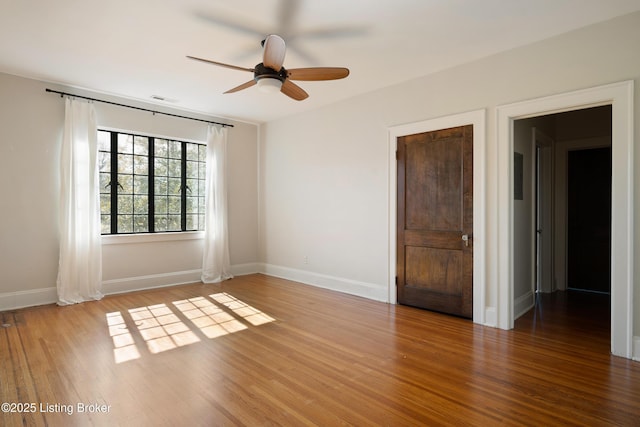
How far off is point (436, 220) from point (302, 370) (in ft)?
7.99

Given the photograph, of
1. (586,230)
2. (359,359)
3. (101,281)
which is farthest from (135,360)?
(586,230)

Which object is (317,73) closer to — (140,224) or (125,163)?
(125,163)

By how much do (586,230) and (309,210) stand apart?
4.47 metres

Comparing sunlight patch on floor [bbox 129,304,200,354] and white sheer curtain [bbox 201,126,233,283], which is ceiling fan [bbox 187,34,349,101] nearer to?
sunlight patch on floor [bbox 129,304,200,354]

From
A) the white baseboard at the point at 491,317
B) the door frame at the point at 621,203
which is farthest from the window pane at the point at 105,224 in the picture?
the door frame at the point at 621,203

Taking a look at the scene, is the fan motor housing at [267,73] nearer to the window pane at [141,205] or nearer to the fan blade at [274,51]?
the fan blade at [274,51]

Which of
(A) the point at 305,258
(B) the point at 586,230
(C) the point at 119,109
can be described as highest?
(C) the point at 119,109

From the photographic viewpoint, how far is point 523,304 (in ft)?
14.0

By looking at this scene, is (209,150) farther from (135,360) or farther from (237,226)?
(135,360)

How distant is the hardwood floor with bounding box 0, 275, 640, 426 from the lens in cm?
214

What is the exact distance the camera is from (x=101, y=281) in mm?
4941

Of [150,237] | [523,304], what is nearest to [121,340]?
[150,237]

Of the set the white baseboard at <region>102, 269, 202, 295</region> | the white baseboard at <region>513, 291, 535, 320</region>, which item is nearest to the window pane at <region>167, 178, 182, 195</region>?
the white baseboard at <region>102, 269, 202, 295</region>

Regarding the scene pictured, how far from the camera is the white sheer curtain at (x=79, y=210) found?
15.0 feet
